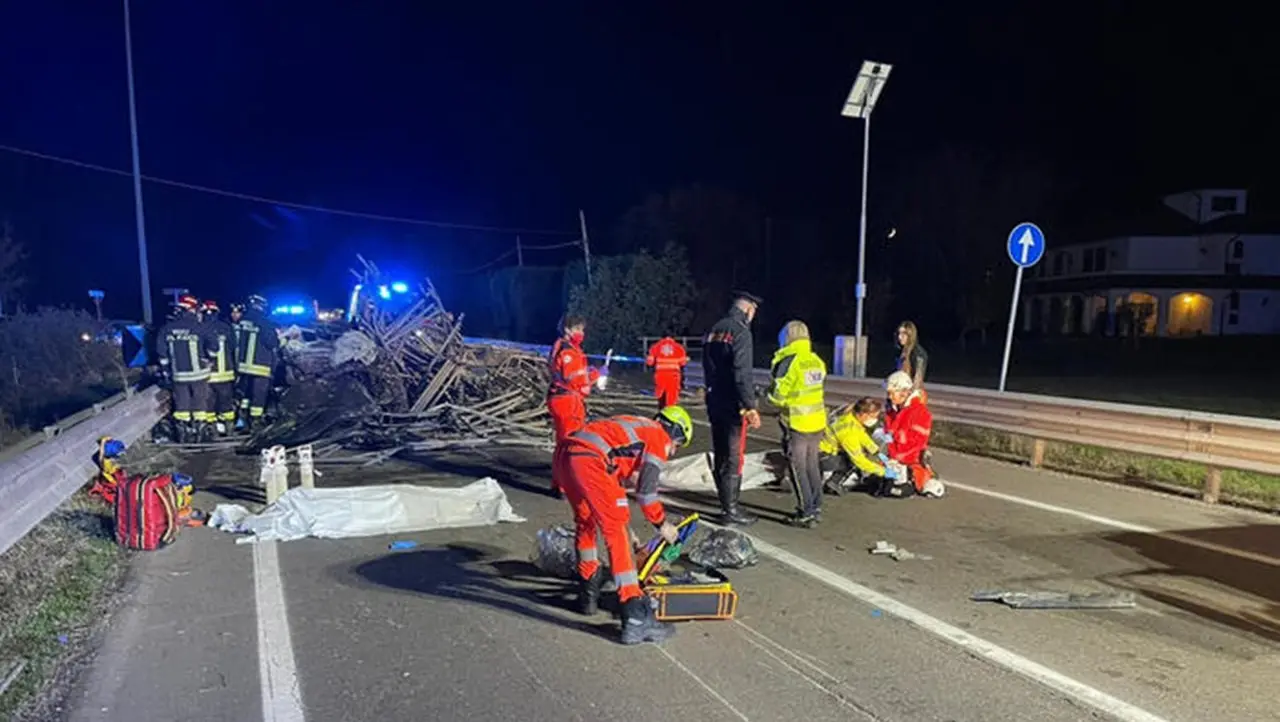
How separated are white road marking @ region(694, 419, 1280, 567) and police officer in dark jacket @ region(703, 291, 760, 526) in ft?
8.99

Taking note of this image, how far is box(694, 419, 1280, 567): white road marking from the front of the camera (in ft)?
20.9

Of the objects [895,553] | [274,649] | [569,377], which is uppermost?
[569,377]

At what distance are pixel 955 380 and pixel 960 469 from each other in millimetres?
14001

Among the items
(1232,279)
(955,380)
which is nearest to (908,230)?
(1232,279)

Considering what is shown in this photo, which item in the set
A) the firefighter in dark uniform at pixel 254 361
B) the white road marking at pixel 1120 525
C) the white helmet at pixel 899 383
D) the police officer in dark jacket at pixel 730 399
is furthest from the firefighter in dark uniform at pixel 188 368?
the white road marking at pixel 1120 525

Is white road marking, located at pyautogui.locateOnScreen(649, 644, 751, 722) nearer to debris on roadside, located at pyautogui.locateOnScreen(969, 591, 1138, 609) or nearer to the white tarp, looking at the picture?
debris on roadside, located at pyautogui.locateOnScreen(969, 591, 1138, 609)

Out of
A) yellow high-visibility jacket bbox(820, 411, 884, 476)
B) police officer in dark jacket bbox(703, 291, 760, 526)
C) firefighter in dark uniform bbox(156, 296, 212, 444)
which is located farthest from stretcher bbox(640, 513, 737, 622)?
firefighter in dark uniform bbox(156, 296, 212, 444)

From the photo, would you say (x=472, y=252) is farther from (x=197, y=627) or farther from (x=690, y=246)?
(x=197, y=627)

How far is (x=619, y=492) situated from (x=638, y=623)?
0.74 m

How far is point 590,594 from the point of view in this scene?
514 cm

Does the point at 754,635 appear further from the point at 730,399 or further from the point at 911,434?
the point at 911,434

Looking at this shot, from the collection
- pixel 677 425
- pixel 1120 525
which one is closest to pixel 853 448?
pixel 1120 525

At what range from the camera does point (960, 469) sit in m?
9.85

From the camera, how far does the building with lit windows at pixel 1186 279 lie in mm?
43000
